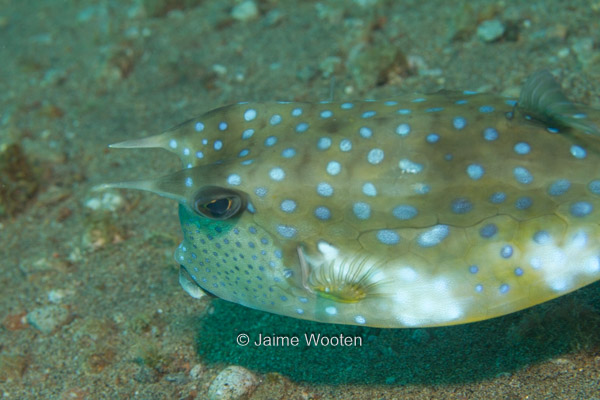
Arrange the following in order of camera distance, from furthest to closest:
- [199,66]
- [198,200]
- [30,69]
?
[30,69], [199,66], [198,200]

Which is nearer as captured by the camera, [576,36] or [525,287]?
[525,287]

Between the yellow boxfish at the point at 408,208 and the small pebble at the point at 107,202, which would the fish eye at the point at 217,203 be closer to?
the yellow boxfish at the point at 408,208

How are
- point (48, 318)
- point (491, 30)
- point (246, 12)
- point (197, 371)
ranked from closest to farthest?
1. point (197, 371)
2. point (48, 318)
3. point (491, 30)
4. point (246, 12)

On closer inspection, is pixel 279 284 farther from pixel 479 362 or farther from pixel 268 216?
pixel 479 362

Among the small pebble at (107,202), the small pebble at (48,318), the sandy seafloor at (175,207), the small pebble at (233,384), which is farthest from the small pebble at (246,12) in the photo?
the small pebble at (233,384)

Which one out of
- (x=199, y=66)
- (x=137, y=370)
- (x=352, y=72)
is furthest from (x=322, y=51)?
A: (x=137, y=370)

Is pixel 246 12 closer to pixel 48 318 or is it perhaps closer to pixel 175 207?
pixel 175 207

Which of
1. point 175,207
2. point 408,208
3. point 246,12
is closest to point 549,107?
point 408,208
